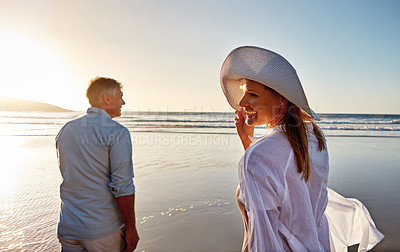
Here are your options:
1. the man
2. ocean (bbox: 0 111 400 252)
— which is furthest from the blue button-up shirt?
ocean (bbox: 0 111 400 252)

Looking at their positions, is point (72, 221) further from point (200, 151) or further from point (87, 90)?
point (200, 151)

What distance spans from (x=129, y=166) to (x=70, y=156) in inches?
17.2

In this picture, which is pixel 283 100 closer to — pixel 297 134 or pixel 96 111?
pixel 297 134

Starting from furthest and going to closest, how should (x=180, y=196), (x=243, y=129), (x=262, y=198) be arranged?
(x=180, y=196), (x=243, y=129), (x=262, y=198)

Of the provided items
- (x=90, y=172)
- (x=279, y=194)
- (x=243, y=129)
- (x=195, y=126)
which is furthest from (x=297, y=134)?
(x=195, y=126)

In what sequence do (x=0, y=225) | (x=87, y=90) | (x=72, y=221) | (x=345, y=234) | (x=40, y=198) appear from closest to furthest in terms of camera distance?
(x=345, y=234) → (x=72, y=221) → (x=87, y=90) → (x=0, y=225) → (x=40, y=198)

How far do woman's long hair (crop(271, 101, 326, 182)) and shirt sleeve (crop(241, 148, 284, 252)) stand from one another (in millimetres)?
145

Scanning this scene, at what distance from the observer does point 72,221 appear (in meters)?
1.83

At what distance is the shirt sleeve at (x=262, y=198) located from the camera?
3.38ft

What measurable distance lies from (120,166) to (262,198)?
1.19m

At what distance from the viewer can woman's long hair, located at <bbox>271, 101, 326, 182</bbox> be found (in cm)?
110

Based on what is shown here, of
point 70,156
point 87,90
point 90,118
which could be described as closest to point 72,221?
point 70,156

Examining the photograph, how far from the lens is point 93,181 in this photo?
186 centimetres

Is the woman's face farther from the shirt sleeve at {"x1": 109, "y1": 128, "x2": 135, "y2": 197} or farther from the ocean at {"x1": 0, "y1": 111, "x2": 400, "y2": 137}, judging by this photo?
the ocean at {"x1": 0, "y1": 111, "x2": 400, "y2": 137}
